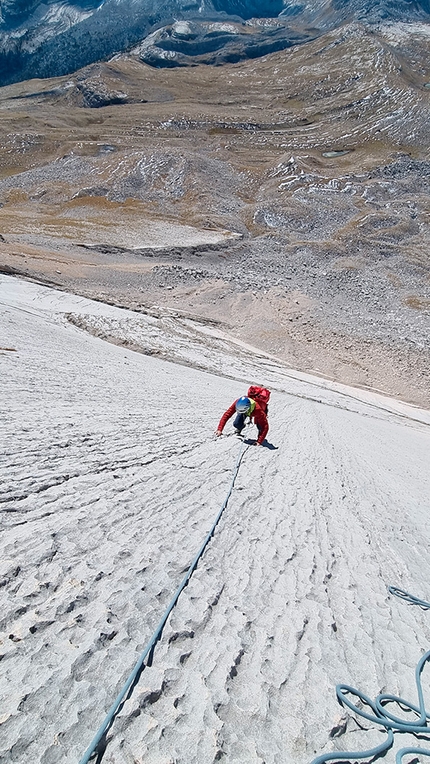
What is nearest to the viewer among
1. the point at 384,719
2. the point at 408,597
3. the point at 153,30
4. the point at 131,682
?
the point at 131,682

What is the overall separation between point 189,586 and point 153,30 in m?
215

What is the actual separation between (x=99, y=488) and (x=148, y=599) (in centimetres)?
157

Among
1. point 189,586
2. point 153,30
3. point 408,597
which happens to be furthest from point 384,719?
point 153,30

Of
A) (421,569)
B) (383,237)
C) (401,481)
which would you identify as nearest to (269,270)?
(383,237)

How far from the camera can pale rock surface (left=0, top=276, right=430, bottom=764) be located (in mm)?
2299

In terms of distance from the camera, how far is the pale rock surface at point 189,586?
90.5 inches

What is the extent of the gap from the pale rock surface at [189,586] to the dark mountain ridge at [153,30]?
557 feet

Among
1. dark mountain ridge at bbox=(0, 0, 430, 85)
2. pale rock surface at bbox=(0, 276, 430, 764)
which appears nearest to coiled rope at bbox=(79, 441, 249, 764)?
Result: pale rock surface at bbox=(0, 276, 430, 764)

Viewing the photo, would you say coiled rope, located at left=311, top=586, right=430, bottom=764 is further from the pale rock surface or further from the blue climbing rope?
the blue climbing rope

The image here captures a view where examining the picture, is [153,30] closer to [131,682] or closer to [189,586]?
[189,586]

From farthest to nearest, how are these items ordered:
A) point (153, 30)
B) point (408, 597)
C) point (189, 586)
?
point (153, 30) → point (408, 597) → point (189, 586)

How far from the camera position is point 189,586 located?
11.1 feet

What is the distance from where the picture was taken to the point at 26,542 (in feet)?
10.8

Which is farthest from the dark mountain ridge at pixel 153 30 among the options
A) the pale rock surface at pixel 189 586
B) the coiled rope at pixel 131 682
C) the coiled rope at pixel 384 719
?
the coiled rope at pixel 384 719
